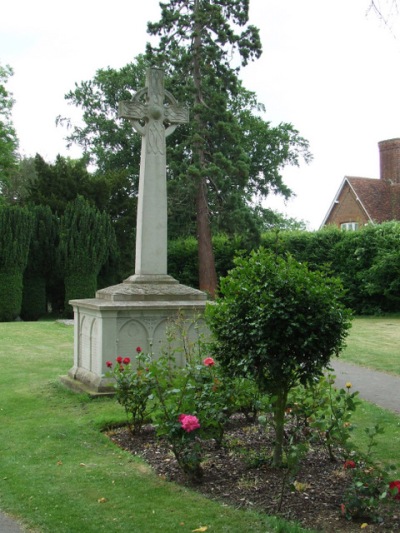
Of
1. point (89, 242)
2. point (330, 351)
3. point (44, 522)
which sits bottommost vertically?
point (44, 522)

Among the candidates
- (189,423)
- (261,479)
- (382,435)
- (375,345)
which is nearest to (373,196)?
(375,345)

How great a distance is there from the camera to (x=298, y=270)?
452 centimetres

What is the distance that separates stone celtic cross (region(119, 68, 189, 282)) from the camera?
331 inches

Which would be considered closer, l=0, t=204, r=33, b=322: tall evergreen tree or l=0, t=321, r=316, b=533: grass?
l=0, t=321, r=316, b=533: grass

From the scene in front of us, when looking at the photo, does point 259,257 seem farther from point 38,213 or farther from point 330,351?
point 38,213

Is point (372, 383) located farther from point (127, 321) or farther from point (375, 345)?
point (375, 345)

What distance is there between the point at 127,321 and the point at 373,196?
28662mm

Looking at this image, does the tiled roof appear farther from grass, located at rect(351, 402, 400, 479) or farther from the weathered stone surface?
grass, located at rect(351, 402, 400, 479)

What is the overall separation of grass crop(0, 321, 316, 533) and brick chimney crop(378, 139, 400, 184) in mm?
30789

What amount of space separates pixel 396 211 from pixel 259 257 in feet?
98.4

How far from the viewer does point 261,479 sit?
4.53 m

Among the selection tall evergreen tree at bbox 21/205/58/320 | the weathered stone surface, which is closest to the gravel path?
the weathered stone surface

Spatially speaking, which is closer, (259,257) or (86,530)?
(86,530)

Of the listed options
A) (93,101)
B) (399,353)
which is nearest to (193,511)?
(399,353)
